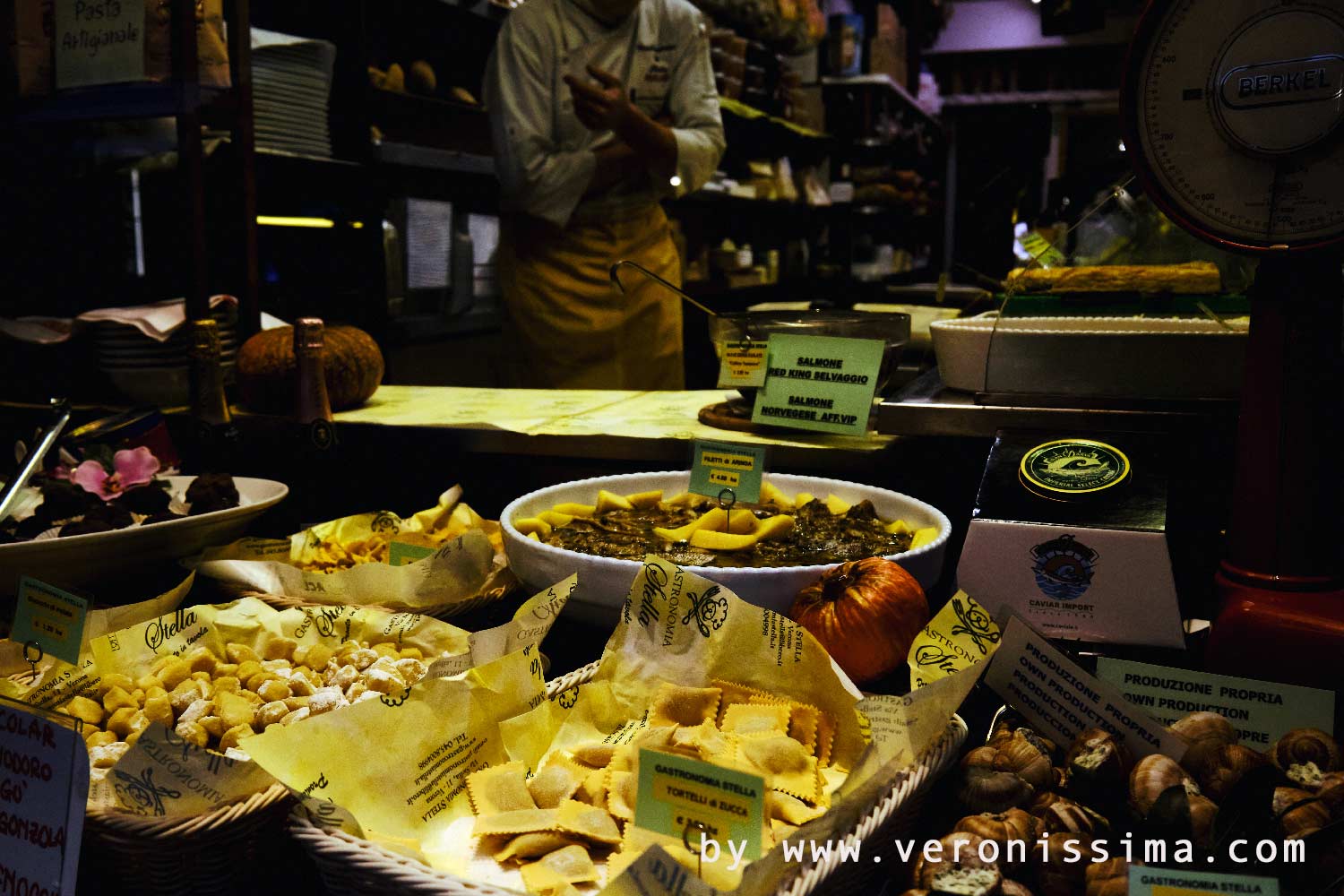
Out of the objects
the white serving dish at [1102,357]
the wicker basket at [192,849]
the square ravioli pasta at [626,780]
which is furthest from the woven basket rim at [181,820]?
the white serving dish at [1102,357]

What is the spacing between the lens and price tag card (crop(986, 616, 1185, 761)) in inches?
31.1

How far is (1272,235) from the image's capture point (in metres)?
0.95

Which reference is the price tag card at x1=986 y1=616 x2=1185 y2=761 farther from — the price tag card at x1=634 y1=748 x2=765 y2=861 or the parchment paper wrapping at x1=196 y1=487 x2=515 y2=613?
the parchment paper wrapping at x1=196 y1=487 x2=515 y2=613

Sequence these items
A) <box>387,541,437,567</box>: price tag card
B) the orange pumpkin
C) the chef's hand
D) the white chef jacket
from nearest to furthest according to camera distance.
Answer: the orange pumpkin → <box>387,541,437,567</box>: price tag card → the chef's hand → the white chef jacket

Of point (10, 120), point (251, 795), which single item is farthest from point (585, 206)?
point (251, 795)

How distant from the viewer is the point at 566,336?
2955 mm

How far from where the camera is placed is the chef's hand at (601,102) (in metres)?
2.42

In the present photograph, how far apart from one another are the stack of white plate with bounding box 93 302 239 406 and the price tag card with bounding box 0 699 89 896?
1.16 metres

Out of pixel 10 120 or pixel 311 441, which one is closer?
pixel 311 441

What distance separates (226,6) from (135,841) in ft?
5.50

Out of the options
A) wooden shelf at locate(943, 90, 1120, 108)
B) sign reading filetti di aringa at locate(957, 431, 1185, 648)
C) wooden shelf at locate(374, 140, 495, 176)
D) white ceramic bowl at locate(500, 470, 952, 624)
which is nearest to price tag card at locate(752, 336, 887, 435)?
white ceramic bowl at locate(500, 470, 952, 624)

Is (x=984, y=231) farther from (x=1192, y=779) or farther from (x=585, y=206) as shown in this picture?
(x=1192, y=779)

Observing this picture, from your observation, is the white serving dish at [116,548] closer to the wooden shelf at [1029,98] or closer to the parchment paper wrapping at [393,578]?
the parchment paper wrapping at [393,578]

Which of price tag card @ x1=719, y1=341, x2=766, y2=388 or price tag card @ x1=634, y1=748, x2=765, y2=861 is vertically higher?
price tag card @ x1=719, y1=341, x2=766, y2=388
